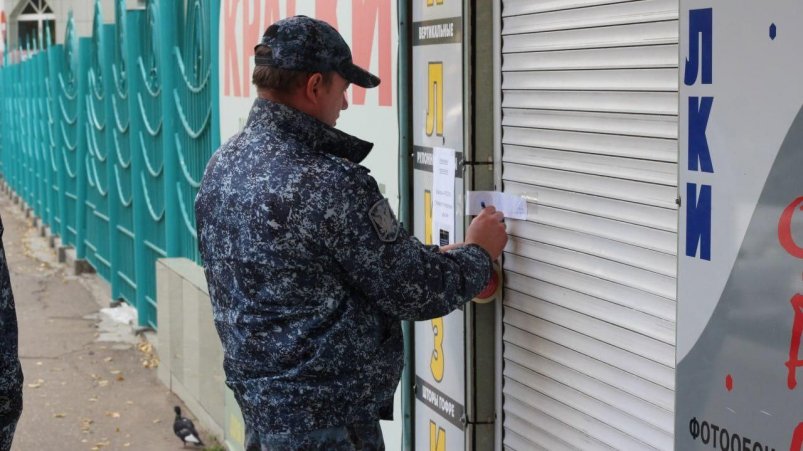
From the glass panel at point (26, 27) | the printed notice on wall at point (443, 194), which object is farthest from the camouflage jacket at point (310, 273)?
the glass panel at point (26, 27)

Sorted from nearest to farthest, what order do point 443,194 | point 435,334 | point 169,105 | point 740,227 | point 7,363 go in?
point 740,227 → point 7,363 → point 443,194 → point 435,334 → point 169,105

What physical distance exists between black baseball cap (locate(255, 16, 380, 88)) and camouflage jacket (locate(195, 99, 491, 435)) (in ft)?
0.39

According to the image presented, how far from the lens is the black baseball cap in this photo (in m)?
3.05

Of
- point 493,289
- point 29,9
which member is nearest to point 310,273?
point 493,289

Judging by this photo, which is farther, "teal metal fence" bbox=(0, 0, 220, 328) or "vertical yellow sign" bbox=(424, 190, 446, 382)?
"teal metal fence" bbox=(0, 0, 220, 328)

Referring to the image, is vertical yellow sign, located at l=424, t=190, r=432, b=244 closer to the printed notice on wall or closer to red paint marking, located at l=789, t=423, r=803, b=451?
the printed notice on wall

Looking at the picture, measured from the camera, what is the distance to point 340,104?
3184 mm

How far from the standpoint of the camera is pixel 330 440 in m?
3.11

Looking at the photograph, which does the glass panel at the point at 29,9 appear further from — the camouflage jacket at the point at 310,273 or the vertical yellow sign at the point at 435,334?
the camouflage jacket at the point at 310,273

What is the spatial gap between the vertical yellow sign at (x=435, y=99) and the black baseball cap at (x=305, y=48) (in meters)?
0.62

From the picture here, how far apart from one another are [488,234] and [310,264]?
557mm

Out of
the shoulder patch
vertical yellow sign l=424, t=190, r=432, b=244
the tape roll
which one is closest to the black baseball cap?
the shoulder patch

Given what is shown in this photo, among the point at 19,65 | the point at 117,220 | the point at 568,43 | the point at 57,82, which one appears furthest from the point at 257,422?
the point at 19,65

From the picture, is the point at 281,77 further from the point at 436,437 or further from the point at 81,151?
the point at 81,151
